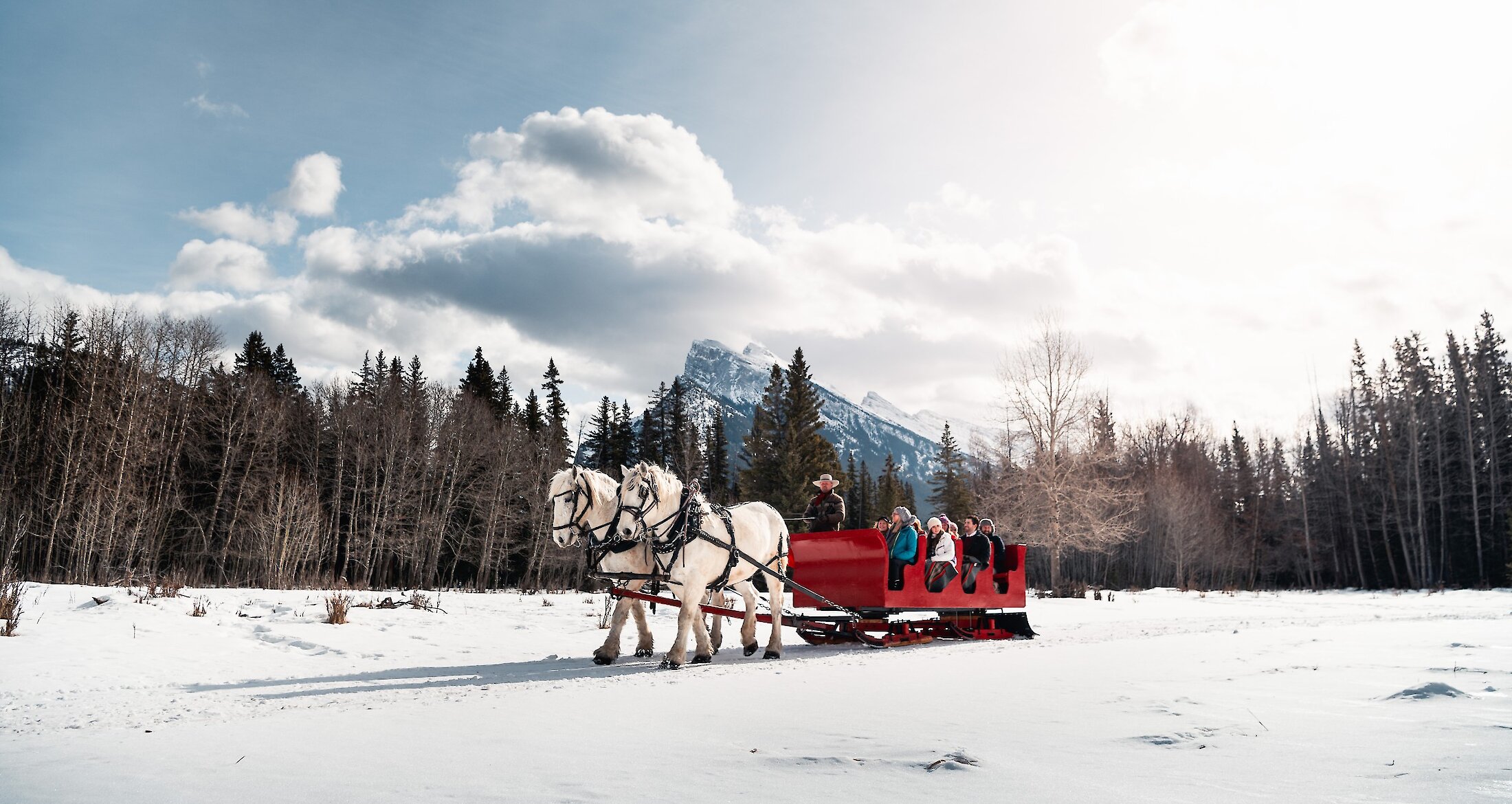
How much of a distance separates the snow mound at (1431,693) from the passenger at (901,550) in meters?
6.00

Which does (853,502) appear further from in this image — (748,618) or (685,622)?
(685,622)

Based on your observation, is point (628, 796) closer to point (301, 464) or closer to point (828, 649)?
point (828, 649)

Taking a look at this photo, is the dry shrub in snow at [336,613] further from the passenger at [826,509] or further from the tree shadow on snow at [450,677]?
A: the passenger at [826,509]

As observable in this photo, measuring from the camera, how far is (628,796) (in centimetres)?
314

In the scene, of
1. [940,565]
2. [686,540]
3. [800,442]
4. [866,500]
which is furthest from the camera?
[866,500]

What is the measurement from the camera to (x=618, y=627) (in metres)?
9.10

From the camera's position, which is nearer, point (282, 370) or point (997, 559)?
point (997, 559)

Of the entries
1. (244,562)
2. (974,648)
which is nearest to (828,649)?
(974,648)

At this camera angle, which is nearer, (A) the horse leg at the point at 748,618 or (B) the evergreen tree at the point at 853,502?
(A) the horse leg at the point at 748,618

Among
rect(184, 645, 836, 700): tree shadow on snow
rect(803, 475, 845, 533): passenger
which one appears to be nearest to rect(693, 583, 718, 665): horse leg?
rect(184, 645, 836, 700): tree shadow on snow

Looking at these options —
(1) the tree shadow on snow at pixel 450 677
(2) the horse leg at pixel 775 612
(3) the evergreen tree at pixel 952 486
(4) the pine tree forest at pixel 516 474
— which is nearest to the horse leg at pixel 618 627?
(1) the tree shadow on snow at pixel 450 677

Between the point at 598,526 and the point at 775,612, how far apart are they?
2695mm

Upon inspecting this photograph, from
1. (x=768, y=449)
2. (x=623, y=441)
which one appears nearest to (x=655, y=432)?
(x=623, y=441)

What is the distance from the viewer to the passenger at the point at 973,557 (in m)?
12.1
